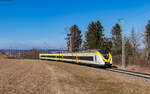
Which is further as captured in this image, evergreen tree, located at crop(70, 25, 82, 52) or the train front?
evergreen tree, located at crop(70, 25, 82, 52)

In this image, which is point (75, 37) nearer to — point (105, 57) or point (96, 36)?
point (96, 36)

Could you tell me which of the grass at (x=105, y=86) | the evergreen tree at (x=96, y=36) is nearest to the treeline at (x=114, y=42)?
the evergreen tree at (x=96, y=36)

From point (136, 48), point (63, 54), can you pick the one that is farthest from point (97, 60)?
point (63, 54)

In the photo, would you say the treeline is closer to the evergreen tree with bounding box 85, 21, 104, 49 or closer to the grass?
the evergreen tree with bounding box 85, 21, 104, 49

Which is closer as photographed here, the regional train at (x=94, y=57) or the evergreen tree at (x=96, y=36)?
the regional train at (x=94, y=57)

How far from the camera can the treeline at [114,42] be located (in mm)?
30016

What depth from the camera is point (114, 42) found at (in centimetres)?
Result: 6050

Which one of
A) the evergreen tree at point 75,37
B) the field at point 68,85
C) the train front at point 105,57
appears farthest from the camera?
the evergreen tree at point 75,37

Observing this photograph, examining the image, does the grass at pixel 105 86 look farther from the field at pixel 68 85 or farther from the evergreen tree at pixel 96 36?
the evergreen tree at pixel 96 36

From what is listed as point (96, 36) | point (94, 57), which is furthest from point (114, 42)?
point (94, 57)

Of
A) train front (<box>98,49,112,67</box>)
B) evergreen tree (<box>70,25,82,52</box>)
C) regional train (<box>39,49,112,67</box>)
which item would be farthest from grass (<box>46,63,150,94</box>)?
evergreen tree (<box>70,25,82,52</box>)

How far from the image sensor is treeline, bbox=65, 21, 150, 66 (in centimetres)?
3002

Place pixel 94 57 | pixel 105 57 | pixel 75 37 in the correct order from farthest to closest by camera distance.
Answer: pixel 75 37
pixel 94 57
pixel 105 57

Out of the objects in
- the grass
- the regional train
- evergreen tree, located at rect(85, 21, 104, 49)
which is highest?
evergreen tree, located at rect(85, 21, 104, 49)
